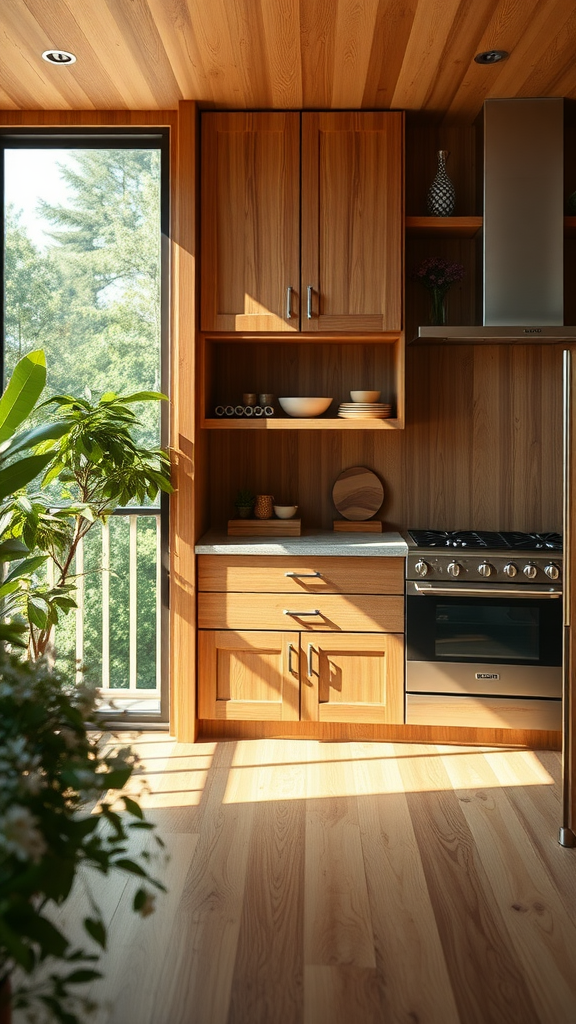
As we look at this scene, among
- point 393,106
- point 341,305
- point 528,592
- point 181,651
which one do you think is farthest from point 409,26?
point 181,651

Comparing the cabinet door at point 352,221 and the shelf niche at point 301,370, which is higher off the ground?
the cabinet door at point 352,221

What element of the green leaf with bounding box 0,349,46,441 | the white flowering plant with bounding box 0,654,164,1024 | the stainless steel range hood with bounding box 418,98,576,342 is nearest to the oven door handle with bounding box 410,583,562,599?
the stainless steel range hood with bounding box 418,98,576,342

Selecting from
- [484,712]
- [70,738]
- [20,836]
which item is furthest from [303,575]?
[20,836]

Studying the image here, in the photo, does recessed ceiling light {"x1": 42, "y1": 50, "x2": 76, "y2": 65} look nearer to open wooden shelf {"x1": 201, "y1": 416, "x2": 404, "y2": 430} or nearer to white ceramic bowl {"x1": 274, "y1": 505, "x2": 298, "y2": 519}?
open wooden shelf {"x1": 201, "y1": 416, "x2": 404, "y2": 430}

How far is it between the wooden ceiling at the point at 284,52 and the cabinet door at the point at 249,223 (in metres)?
0.14

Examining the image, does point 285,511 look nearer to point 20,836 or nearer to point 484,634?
point 484,634

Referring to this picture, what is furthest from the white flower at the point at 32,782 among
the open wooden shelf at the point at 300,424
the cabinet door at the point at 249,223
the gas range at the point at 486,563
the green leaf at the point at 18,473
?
the cabinet door at the point at 249,223

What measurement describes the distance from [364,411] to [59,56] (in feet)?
6.02

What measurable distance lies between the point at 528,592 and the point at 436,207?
1744 millimetres

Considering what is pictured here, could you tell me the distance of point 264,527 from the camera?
4004mm

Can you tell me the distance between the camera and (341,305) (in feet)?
12.4

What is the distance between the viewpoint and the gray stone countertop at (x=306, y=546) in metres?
3.69

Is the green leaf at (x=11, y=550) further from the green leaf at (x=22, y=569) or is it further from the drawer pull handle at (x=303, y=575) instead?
the drawer pull handle at (x=303, y=575)

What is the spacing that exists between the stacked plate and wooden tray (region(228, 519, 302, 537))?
0.54 metres
